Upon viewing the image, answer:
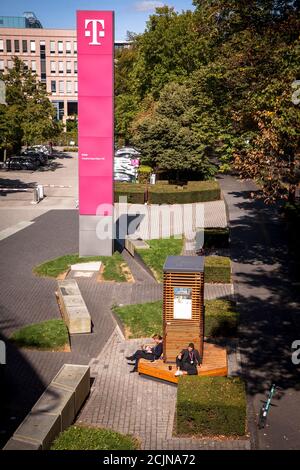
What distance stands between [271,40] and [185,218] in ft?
40.0

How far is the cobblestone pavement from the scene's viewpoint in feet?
34.2

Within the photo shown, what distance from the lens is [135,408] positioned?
11.7m

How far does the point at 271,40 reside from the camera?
2342 cm

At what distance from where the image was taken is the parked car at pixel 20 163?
52625 millimetres

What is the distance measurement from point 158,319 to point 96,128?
9374 millimetres

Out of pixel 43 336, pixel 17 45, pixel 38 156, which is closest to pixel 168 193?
pixel 43 336

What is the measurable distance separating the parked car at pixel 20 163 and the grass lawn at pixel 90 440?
45.6 metres

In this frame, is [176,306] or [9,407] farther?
[176,306]

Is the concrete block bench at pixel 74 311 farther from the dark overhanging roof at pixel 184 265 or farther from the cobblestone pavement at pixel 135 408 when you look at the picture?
the dark overhanging roof at pixel 184 265

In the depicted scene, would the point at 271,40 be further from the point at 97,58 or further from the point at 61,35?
the point at 61,35

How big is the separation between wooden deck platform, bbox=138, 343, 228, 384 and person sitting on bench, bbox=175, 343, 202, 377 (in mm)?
210

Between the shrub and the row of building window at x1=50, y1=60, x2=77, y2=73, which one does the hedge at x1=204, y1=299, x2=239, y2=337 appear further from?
the row of building window at x1=50, y1=60, x2=77, y2=73

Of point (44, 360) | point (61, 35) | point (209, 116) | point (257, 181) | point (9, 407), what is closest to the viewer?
point (9, 407)

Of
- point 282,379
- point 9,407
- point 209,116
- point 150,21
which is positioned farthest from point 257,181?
point 150,21
